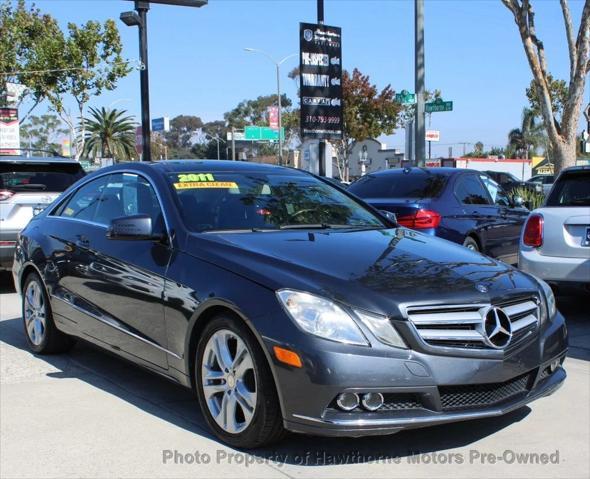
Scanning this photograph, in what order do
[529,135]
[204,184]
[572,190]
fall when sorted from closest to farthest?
[204,184] → [572,190] → [529,135]

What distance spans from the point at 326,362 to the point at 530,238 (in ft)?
14.3

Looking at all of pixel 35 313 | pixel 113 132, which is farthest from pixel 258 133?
pixel 35 313

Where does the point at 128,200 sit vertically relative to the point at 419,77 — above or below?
below

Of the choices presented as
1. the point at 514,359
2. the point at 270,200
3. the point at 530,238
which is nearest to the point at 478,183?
the point at 530,238

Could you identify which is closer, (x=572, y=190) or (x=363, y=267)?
(x=363, y=267)

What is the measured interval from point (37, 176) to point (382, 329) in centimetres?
704

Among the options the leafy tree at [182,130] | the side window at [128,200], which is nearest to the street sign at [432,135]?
the side window at [128,200]

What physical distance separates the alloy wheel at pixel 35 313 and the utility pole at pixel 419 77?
36.6 feet

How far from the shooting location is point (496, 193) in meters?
9.84

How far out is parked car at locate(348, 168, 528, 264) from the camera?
8312mm

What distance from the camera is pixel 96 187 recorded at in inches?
218

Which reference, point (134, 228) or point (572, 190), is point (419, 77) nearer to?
point (572, 190)

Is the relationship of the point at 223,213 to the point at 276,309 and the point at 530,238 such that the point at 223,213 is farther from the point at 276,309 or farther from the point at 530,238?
the point at 530,238

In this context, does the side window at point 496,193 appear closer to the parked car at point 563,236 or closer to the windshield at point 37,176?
the parked car at point 563,236
